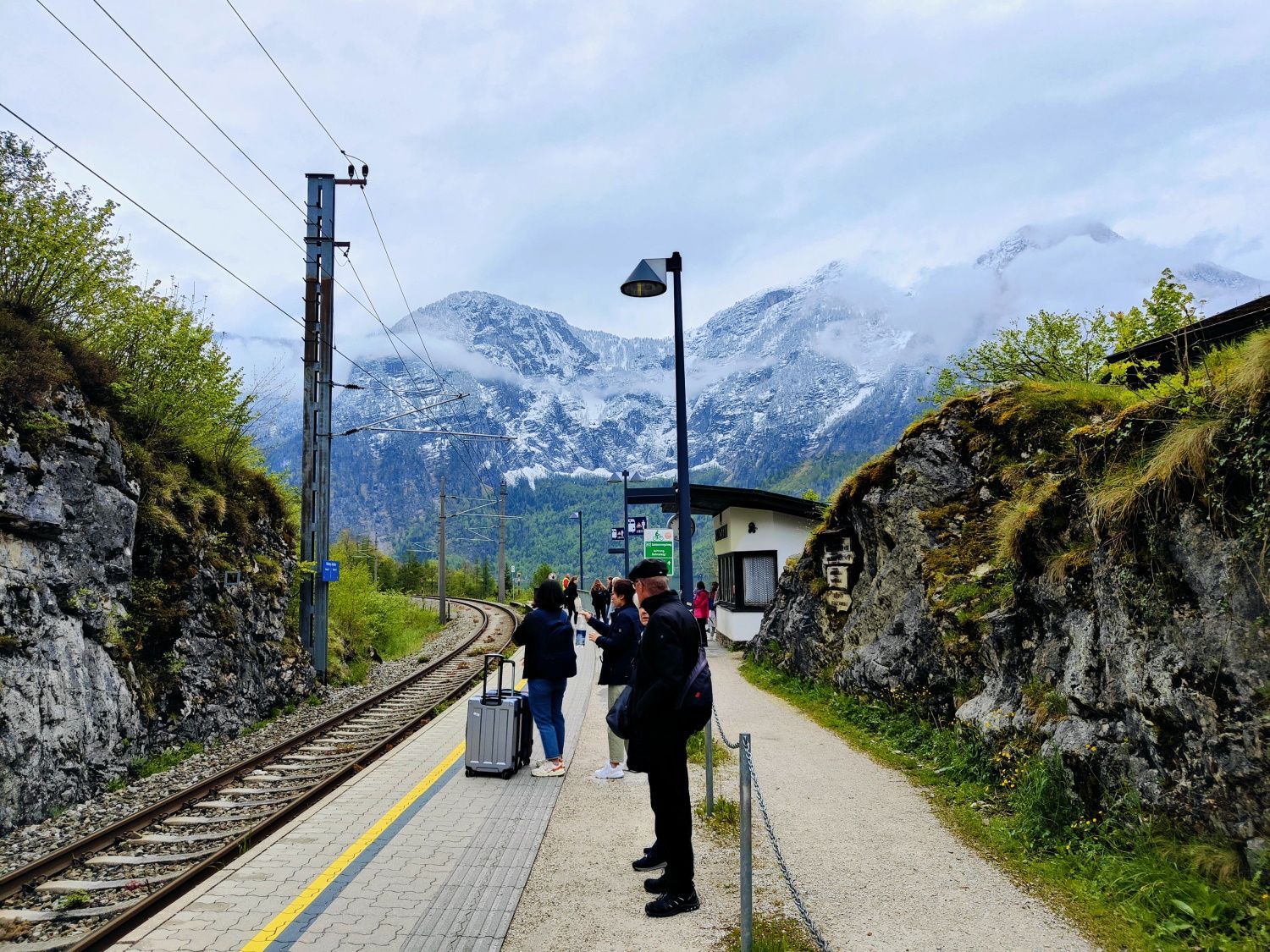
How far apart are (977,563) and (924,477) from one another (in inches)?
88.6


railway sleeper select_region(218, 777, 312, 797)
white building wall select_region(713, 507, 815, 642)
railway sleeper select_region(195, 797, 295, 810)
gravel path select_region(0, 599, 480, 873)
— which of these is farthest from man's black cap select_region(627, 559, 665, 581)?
white building wall select_region(713, 507, 815, 642)

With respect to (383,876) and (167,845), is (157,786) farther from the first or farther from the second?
(383,876)

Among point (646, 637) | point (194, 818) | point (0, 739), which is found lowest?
point (194, 818)

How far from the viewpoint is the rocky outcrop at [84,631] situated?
7.49m

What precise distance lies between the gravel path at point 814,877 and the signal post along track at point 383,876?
0.28 meters

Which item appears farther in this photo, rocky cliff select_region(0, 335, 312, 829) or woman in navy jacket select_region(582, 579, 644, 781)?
woman in navy jacket select_region(582, 579, 644, 781)

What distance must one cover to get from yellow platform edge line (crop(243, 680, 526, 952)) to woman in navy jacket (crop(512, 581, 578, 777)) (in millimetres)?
1190

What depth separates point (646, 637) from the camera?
5.12m

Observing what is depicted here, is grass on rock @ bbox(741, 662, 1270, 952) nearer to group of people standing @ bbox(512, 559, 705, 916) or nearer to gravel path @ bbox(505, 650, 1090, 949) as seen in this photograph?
gravel path @ bbox(505, 650, 1090, 949)

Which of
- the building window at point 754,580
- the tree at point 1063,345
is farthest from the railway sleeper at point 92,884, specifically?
the building window at point 754,580

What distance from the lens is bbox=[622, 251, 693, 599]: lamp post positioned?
10.8 metres

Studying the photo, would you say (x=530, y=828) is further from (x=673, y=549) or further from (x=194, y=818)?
(x=673, y=549)

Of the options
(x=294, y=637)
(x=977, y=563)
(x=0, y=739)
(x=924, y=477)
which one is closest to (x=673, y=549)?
(x=924, y=477)


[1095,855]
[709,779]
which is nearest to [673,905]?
[709,779]
